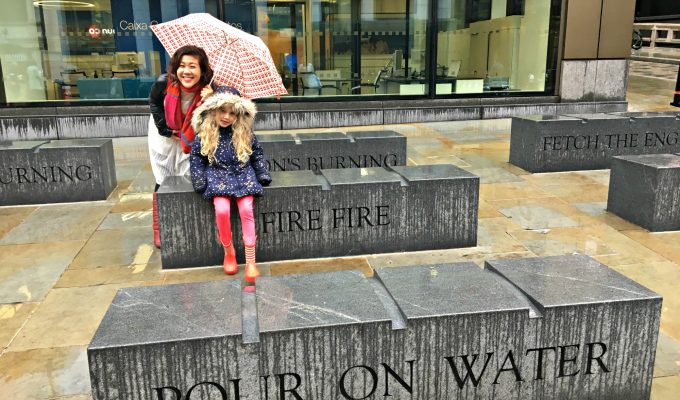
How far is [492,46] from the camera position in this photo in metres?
15.1

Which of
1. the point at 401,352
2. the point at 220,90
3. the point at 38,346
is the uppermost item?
the point at 220,90

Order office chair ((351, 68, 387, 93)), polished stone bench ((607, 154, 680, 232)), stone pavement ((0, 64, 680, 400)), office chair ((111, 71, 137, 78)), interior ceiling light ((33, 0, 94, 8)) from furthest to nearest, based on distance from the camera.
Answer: office chair ((351, 68, 387, 93))
office chair ((111, 71, 137, 78))
interior ceiling light ((33, 0, 94, 8))
polished stone bench ((607, 154, 680, 232))
stone pavement ((0, 64, 680, 400))

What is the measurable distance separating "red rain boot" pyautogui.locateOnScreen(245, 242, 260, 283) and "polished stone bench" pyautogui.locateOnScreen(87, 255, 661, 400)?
1.67m

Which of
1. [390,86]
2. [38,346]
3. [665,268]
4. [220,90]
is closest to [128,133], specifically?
[390,86]

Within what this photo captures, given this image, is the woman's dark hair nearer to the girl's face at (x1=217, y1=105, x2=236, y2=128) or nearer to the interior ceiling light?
the girl's face at (x1=217, y1=105, x2=236, y2=128)

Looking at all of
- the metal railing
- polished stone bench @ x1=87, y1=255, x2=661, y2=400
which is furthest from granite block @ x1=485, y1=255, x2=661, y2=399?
the metal railing

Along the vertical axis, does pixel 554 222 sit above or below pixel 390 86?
below

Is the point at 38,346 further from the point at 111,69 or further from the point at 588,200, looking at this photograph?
the point at 111,69

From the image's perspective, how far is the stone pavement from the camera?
3.67m

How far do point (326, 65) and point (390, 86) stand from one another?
1611mm

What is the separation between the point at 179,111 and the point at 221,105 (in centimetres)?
62

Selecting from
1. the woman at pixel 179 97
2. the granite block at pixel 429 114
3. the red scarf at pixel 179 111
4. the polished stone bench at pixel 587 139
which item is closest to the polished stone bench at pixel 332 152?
the polished stone bench at pixel 587 139

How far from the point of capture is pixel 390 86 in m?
14.4

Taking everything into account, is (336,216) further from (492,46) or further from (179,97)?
(492,46)
